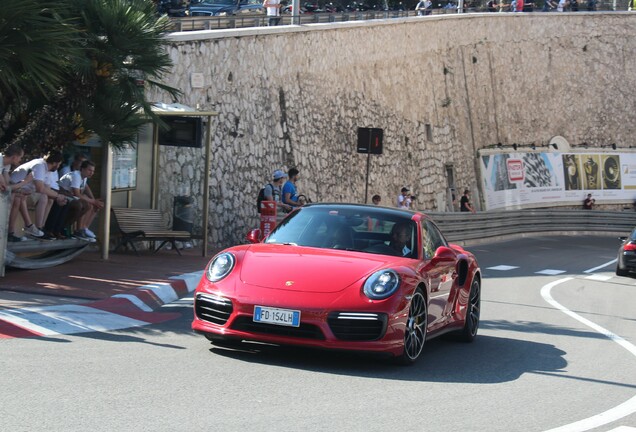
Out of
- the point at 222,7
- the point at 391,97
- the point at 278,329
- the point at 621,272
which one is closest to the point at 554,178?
the point at 391,97

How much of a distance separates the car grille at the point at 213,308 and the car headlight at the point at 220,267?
0.20 m

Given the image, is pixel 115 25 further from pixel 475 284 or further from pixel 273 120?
pixel 273 120

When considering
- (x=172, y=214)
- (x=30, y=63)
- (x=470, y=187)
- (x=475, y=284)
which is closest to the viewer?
(x=475, y=284)

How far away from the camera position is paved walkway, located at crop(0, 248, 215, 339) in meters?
9.90

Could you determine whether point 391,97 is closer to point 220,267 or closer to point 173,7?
point 173,7

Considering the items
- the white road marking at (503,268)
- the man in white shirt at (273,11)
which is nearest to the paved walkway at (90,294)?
the white road marking at (503,268)

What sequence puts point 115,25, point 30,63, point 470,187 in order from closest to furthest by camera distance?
point 30,63
point 115,25
point 470,187

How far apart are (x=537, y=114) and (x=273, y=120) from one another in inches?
1079

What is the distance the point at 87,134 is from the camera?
15.3 m

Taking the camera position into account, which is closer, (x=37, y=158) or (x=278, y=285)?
(x=278, y=285)

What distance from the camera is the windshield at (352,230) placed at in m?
9.74

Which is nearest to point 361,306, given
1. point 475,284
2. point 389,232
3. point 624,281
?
point 389,232

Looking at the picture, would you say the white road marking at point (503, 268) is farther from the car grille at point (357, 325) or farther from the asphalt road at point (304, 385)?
the car grille at point (357, 325)

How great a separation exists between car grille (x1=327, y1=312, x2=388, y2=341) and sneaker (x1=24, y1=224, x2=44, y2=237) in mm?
7541
